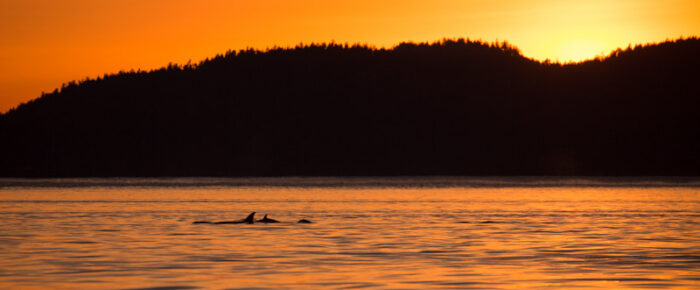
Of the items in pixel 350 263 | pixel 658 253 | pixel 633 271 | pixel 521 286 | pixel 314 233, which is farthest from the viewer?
pixel 314 233

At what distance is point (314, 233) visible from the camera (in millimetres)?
49375

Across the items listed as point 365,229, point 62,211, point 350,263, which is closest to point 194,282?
point 350,263

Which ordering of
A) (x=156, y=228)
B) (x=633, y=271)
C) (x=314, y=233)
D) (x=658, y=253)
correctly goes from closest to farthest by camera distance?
(x=633, y=271) → (x=658, y=253) → (x=314, y=233) → (x=156, y=228)

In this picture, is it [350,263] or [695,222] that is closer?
[350,263]

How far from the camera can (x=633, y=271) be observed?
3212 cm

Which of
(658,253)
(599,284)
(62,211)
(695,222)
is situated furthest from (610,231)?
(62,211)

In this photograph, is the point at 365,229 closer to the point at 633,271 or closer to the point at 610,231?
A: the point at 610,231

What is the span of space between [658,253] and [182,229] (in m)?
22.2

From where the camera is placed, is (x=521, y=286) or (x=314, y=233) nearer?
(x=521, y=286)

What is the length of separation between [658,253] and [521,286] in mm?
10720

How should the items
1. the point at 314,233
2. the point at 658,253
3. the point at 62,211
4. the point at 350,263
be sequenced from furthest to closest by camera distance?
the point at 62,211
the point at 314,233
the point at 658,253
the point at 350,263

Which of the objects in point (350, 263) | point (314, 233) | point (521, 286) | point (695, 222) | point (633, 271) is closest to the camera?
point (521, 286)

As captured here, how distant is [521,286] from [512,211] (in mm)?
46410

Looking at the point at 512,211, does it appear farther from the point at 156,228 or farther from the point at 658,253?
the point at 658,253
